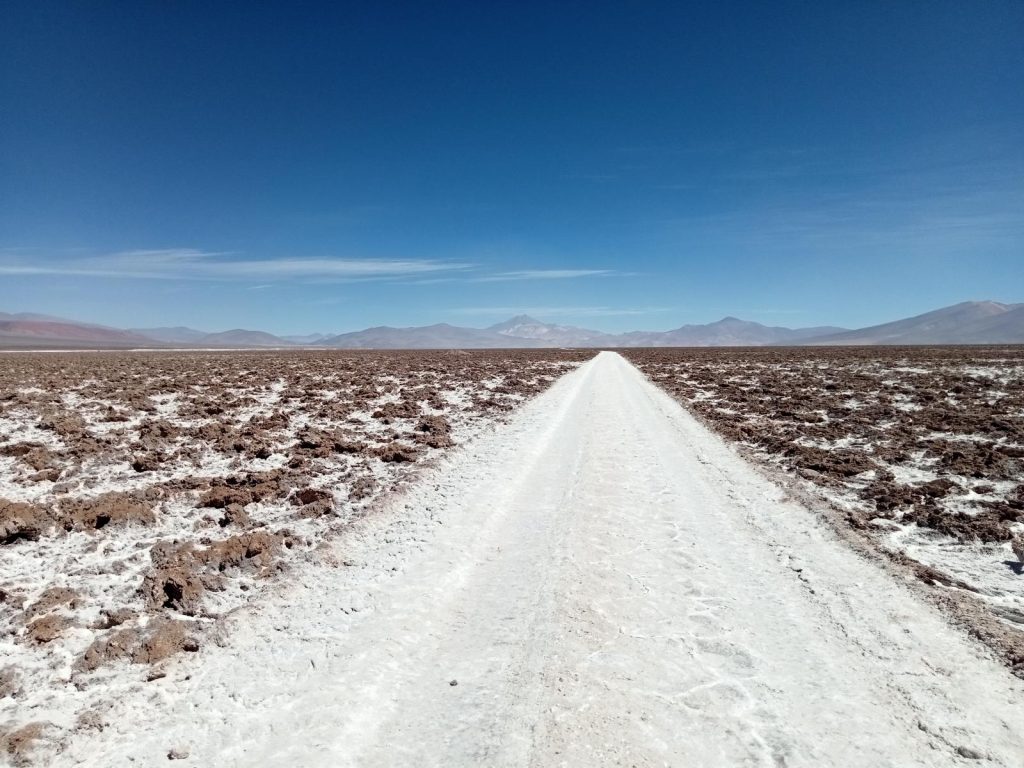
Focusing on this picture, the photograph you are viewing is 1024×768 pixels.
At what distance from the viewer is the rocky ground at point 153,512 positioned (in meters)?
4.66

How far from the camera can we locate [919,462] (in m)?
11.3

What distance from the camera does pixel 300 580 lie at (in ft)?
19.8

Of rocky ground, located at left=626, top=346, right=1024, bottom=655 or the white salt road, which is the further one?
rocky ground, located at left=626, top=346, right=1024, bottom=655

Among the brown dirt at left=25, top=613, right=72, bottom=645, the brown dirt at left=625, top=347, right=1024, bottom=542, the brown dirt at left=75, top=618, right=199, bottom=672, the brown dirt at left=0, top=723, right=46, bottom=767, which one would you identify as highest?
the brown dirt at left=625, top=347, right=1024, bottom=542

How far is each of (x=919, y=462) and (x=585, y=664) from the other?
10.5 metres

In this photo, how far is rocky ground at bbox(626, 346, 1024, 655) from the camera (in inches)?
262

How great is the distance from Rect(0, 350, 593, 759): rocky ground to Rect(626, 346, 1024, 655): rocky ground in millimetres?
7419

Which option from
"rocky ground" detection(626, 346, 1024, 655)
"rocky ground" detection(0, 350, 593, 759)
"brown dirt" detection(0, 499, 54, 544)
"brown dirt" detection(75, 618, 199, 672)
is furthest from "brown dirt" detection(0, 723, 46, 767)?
"rocky ground" detection(626, 346, 1024, 655)

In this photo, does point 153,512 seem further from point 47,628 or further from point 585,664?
point 585,664

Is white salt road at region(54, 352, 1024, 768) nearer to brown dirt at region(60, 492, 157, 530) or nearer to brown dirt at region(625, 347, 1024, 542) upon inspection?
brown dirt at region(625, 347, 1024, 542)

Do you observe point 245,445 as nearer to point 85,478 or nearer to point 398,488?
point 85,478

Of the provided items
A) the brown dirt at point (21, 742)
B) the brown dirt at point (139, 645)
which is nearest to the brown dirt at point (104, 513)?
the brown dirt at point (139, 645)

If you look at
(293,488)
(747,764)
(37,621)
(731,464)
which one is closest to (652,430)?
(731,464)

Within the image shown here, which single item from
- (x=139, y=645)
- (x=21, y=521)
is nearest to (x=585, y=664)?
(x=139, y=645)
